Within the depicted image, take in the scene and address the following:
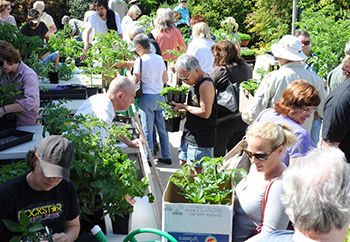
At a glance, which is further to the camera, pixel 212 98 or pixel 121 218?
pixel 212 98

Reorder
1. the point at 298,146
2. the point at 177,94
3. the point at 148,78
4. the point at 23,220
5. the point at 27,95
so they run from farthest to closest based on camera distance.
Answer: the point at 148,78, the point at 177,94, the point at 27,95, the point at 298,146, the point at 23,220

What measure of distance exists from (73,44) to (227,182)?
5.02m

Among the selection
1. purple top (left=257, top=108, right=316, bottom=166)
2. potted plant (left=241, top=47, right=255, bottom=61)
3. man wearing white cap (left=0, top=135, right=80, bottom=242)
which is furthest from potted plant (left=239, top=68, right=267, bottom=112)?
potted plant (left=241, top=47, right=255, bottom=61)

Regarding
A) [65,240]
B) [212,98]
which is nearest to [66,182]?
[65,240]

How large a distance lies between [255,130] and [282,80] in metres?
1.72

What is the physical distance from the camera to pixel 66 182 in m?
2.67

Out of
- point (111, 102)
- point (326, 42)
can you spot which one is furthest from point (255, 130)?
point (326, 42)

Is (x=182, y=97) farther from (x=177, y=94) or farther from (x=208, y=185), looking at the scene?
(x=208, y=185)

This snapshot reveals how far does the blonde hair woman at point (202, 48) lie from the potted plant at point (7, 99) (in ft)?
10.6

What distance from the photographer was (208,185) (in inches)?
114

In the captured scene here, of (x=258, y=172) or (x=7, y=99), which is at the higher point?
(x=7, y=99)

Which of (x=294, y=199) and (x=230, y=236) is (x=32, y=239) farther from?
(x=294, y=199)

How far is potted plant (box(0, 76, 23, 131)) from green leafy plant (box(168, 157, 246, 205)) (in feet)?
6.68

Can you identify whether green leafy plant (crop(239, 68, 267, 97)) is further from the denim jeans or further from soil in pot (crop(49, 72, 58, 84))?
soil in pot (crop(49, 72, 58, 84))
